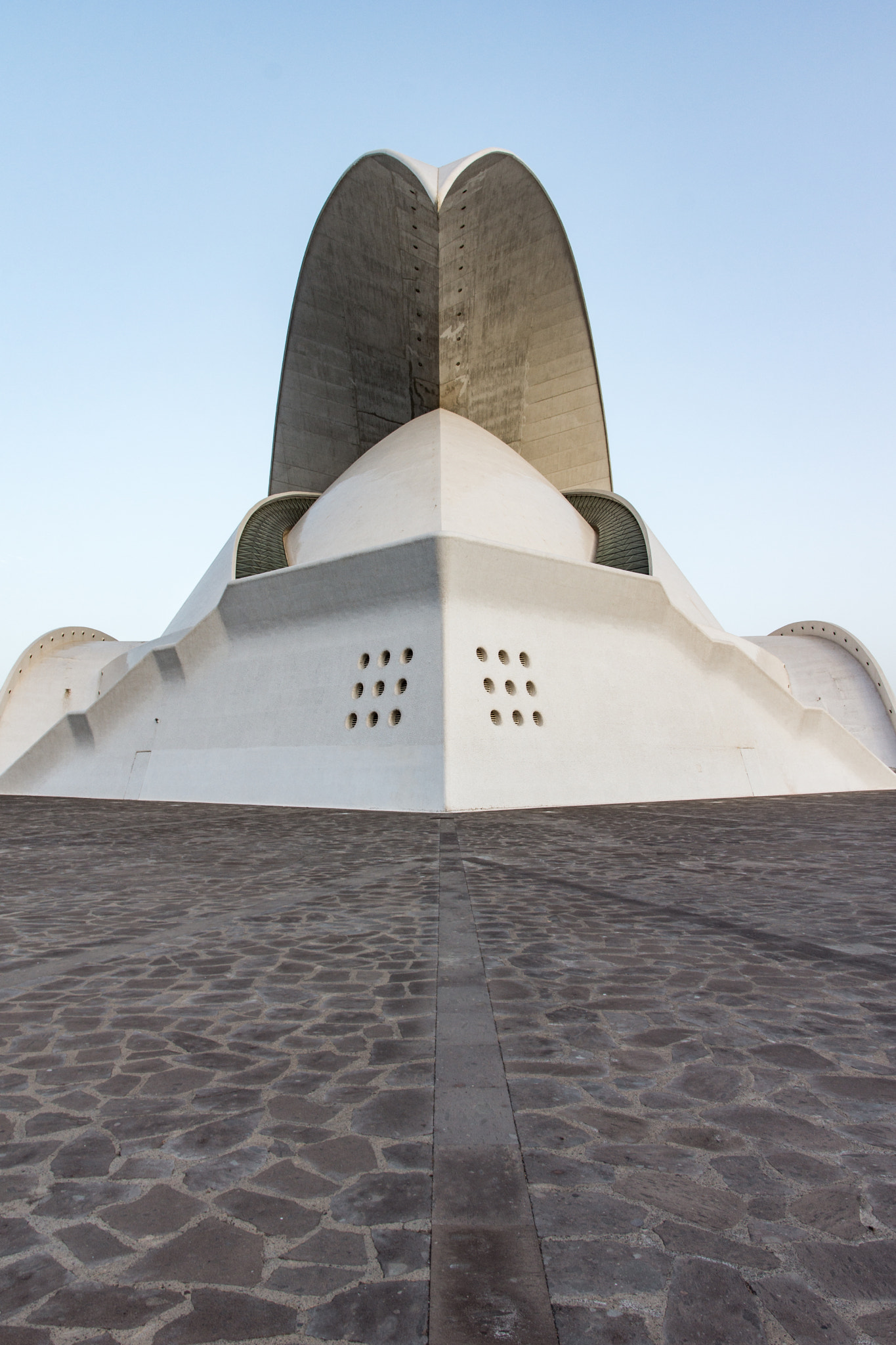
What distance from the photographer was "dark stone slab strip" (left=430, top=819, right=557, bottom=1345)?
119 centimetres

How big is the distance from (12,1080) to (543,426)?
21.7 metres

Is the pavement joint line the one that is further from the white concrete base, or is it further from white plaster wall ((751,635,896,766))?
white plaster wall ((751,635,896,766))

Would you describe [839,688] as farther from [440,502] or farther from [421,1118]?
[421,1118]

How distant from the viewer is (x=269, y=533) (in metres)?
A: 18.4

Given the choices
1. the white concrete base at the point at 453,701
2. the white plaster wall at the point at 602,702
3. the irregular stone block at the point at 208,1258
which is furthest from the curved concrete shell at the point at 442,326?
the irregular stone block at the point at 208,1258

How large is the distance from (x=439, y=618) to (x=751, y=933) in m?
9.30

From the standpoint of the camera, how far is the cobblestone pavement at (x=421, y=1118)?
1.24 metres

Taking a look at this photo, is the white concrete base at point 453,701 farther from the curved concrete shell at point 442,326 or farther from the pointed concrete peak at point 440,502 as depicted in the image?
the curved concrete shell at point 442,326

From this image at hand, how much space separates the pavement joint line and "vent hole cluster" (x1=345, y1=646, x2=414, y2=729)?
293 inches

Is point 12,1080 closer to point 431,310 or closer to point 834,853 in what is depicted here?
point 834,853

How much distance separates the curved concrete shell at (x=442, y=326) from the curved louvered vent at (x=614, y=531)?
4.52 feet

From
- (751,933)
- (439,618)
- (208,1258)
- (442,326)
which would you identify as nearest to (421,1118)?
(208,1258)

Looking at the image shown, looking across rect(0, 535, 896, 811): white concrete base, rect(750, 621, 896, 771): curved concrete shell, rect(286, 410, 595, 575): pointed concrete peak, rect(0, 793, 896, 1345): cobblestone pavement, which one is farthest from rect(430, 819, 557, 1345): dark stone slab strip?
rect(750, 621, 896, 771): curved concrete shell

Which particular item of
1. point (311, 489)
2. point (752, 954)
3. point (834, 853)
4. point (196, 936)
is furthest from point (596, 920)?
point (311, 489)
